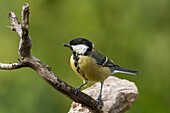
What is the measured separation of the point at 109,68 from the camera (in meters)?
1.70

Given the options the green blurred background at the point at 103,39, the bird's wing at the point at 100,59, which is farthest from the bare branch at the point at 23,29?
the green blurred background at the point at 103,39

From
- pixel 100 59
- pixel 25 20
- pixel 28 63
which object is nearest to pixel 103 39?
pixel 100 59

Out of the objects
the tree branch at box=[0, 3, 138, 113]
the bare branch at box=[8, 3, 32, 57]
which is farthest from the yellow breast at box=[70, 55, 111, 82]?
the bare branch at box=[8, 3, 32, 57]

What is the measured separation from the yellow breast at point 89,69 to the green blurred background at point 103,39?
2.32 feet

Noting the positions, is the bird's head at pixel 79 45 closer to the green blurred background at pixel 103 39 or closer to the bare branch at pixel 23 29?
the bare branch at pixel 23 29

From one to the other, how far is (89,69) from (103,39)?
818 millimetres

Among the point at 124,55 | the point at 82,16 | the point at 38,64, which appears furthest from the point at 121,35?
the point at 38,64

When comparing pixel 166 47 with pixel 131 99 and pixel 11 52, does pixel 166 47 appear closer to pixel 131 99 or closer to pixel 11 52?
pixel 131 99

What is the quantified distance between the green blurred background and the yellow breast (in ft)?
2.32

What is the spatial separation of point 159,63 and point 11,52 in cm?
109

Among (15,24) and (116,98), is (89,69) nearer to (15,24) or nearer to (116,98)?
(116,98)

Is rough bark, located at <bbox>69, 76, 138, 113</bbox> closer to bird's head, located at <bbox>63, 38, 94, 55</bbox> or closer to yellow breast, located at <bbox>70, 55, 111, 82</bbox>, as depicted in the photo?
yellow breast, located at <bbox>70, 55, 111, 82</bbox>

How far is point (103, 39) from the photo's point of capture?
2.31 metres

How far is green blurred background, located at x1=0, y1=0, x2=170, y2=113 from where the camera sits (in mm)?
2236
